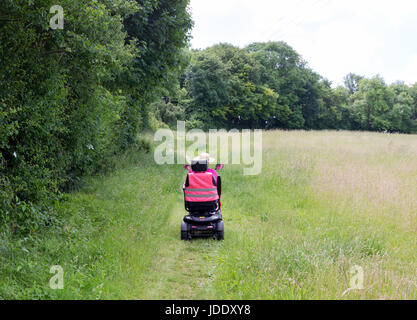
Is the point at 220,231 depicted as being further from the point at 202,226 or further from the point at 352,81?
the point at 352,81

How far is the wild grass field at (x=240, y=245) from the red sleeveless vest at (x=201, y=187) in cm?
100

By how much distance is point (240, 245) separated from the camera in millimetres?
6379

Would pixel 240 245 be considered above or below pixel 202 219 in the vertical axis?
below

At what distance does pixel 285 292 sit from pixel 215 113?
44.4 metres

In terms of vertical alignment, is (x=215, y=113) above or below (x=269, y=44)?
below

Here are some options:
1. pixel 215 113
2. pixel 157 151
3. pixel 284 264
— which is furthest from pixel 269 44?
pixel 284 264

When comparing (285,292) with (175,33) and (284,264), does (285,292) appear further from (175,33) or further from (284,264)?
(175,33)

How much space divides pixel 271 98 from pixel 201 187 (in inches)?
2029

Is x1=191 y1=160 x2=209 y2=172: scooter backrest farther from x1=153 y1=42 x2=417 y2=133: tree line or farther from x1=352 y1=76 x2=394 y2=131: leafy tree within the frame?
x1=352 y1=76 x2=394 y2=131: leafy tree

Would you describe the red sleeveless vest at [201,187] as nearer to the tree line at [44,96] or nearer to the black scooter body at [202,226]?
the black scooter body at [202,226]

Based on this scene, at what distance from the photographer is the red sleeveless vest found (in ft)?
22.6

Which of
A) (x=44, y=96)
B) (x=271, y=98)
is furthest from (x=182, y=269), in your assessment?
(x=271, y=98)

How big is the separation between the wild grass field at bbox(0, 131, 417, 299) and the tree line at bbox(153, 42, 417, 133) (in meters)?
27.7

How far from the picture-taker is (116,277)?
16.0ft
